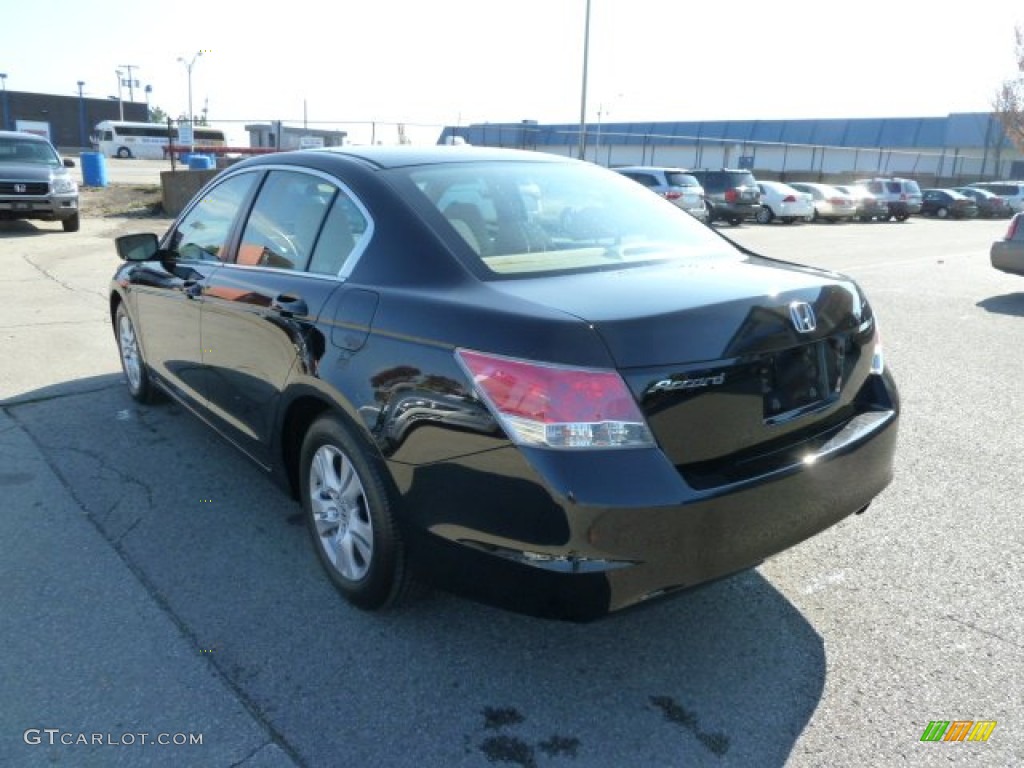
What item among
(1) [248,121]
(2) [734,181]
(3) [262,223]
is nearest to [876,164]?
(2) [734,181]

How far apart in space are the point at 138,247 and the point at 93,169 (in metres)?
22.1

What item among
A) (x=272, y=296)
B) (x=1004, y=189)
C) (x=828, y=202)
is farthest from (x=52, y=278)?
(x=1004, y=189)

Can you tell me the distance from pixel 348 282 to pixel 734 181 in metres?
24.6

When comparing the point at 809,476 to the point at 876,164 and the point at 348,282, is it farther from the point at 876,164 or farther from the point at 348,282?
the point at 876,164

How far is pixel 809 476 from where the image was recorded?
8.49 ft

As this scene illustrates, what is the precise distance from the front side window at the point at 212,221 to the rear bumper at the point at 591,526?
2.08 meters

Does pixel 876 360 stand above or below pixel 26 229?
above

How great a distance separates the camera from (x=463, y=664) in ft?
9.09

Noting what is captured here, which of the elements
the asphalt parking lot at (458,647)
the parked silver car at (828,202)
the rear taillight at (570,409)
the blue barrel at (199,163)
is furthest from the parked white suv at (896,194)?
the rear taillight at (570,409)

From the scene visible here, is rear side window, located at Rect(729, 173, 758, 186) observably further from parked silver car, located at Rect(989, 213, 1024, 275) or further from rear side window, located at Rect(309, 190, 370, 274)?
rear side window, located at Rect(309, 190, 370, 274)

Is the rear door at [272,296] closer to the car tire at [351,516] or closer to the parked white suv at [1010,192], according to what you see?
the car tire at [351,516]

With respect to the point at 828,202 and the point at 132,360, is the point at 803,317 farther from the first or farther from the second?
the point at 828,202

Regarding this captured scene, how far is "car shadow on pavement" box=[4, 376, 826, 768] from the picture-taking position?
2.39 m

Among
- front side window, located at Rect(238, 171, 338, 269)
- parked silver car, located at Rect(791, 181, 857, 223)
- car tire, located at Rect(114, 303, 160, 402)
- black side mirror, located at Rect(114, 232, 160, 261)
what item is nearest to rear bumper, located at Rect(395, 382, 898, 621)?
front side window, located at Rect(238, 171, 338, 269)
